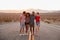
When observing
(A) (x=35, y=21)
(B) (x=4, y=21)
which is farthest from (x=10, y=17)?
(A) (x=35, y=21)

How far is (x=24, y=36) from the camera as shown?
282 inches

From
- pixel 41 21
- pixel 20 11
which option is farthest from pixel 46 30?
A: pixel 20 11

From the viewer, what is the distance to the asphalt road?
23.3 feet

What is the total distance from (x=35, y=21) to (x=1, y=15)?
77 centimetres

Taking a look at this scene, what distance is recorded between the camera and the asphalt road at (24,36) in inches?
279

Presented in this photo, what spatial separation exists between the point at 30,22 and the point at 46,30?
1.22 feet

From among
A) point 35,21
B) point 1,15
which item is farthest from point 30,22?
point 1,15

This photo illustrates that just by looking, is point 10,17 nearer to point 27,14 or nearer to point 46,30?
point 27,14
